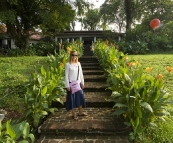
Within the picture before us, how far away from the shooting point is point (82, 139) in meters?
3.33

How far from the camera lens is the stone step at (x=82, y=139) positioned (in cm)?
325

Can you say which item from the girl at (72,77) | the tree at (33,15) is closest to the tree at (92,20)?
the tree at (33,15)

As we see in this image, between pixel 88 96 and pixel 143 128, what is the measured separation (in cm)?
230

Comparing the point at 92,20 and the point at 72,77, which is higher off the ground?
the point at 92,20

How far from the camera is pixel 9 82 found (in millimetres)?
6316

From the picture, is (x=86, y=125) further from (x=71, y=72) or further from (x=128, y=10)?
(x=128, y=10)

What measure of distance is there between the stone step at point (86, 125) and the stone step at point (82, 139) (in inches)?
2.4

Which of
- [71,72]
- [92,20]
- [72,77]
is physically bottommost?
[72,77]

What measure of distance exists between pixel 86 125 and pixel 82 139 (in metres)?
0.32

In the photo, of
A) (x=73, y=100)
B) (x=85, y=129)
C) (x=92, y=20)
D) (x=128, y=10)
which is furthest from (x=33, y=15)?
(x=92, y=20)

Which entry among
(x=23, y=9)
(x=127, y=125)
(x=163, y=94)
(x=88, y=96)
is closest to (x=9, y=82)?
(x=88, y=96)

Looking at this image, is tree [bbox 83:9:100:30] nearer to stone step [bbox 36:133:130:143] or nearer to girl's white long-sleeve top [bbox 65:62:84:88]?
girl's white long-sleeve top [bbox 65:62:84:88]

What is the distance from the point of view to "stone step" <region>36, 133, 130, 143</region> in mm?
3252

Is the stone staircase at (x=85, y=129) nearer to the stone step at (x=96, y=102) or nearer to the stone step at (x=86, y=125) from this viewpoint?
the stone step at (x=86, y=125)
